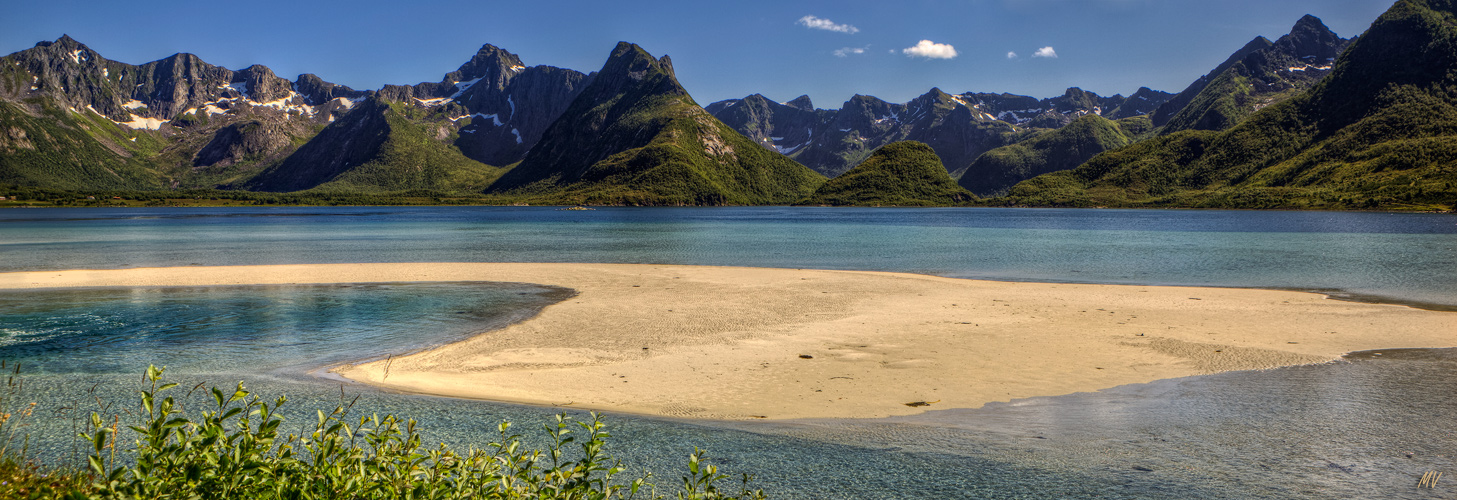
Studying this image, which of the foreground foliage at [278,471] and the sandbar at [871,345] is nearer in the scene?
the foreground foliage at [278,471]

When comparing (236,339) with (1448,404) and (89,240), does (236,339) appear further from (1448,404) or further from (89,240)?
(89,240)

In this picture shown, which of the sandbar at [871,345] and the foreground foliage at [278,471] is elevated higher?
the foreground foliage at [278,471]

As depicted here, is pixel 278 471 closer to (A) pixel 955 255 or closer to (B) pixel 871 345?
(B) pixel 871 345

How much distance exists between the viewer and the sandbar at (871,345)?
615 inches

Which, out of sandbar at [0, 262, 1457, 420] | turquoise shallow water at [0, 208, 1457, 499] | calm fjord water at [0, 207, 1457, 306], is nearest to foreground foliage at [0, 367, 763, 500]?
turquoise shallow water at [0, 208, 1457, 499]

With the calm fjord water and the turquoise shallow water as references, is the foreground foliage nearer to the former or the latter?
the turquoise shallow water

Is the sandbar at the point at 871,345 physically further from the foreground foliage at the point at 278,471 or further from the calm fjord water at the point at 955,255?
the foreground foliage at the point at 278,471

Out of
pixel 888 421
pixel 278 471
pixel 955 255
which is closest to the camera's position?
pixel 278 471

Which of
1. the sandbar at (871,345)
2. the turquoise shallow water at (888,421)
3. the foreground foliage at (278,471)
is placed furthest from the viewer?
the sandbar at (871,345)

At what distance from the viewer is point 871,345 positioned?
20.4 metres

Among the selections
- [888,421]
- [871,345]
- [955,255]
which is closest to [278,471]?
[888,421]

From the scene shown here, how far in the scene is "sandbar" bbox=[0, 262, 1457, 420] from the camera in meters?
15.6

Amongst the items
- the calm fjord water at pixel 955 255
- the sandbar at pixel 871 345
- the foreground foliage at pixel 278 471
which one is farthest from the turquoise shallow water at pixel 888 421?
the calm fjord water at pixel 955 255

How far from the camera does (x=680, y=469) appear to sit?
11242 mm
